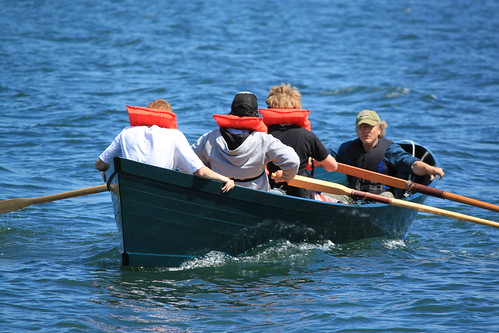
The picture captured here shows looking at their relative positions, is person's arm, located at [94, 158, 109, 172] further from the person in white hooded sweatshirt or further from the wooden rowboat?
the person in white hooded sweatshirt

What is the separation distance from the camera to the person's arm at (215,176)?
634 centimetres

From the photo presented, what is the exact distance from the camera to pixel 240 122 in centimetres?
650

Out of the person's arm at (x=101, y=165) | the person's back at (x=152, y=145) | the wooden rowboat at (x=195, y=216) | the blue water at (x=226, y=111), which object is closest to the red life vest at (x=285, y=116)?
the wooden rowboat at (x=195, y=216)

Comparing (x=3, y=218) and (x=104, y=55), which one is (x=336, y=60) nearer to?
(x=104, y=55)

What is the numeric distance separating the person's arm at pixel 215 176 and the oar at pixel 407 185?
1.97 metres

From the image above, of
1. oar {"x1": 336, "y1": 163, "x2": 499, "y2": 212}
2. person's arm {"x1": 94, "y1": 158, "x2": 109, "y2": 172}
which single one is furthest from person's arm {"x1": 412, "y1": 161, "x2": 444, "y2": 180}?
person's arm {"x1": 94, "y1": 158, "x2": 109, "y2": 172}

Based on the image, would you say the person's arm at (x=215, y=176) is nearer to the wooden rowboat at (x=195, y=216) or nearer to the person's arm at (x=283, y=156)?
the wooden rowboat at (x=195, y=216)

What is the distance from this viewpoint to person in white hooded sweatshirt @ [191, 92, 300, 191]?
21.4 feet

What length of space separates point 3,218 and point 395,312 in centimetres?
467

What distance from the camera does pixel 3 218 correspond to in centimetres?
846

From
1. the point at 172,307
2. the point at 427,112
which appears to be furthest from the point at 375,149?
the point at 427,112

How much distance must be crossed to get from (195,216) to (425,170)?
9.25 ft

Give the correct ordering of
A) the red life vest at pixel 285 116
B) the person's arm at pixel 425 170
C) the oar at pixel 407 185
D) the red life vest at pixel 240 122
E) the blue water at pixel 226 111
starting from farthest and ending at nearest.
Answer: the person's arm at pixel 425 170
the oar at pixel 407 185
the red life vest at pixel 285 116
the red life vest at pixel 240 122
the blue water at pixel 226 111

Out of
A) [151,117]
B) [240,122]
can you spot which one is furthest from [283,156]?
[151,117]
